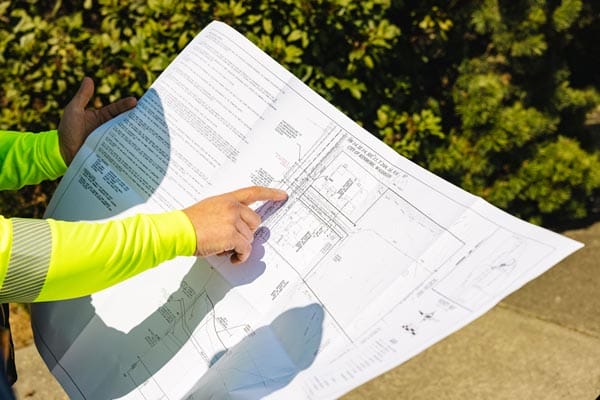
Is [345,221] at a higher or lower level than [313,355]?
higher

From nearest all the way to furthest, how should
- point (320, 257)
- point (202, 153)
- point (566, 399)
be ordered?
point (320, 257) → point (202, 153) → point (566, 399)

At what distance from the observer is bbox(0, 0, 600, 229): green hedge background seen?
2.55m

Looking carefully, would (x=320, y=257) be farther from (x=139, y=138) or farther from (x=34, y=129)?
(x=34, y=129)

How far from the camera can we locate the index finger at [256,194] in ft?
4.69

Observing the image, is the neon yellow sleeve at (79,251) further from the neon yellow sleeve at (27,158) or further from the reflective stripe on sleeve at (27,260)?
the neon yellow sleeve at (27,158)

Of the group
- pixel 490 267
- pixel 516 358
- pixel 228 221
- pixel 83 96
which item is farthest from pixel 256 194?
pixel 516 358

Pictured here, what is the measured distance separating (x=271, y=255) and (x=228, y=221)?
13cm

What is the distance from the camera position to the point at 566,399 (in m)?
2.59

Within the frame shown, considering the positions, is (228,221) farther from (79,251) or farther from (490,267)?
(490,267)

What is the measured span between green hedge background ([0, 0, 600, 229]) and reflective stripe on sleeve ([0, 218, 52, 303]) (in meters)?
1.42

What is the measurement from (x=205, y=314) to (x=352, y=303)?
357 millimetres

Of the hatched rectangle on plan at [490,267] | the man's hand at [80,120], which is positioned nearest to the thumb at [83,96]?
the man's hand at [80,120]

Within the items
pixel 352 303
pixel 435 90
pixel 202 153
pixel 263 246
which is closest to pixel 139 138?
pixel 202 153

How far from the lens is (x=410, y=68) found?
10.0ft
